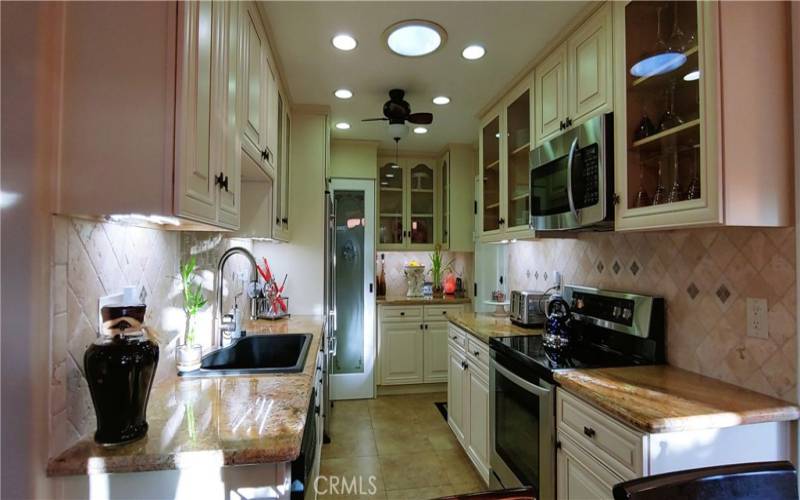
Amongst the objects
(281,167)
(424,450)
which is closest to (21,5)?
(281,167)

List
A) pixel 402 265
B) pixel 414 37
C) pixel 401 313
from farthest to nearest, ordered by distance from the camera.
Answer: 1. pixel 402 265
2. pixel 401 313
3. pixel 414 37

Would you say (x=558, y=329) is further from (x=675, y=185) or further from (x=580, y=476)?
(x=675, y=185)

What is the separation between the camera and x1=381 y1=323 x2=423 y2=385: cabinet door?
3.90 meters

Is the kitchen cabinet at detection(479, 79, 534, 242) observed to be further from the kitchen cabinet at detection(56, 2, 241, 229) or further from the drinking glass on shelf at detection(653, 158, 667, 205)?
A: the kitchen cabinet at detection(56, 2, 241, 229)

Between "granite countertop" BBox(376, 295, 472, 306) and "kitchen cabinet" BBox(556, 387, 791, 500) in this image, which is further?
"granite countertop" BBox(376, 295, 472, 306)

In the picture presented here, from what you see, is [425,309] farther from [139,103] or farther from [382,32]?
[139,103]

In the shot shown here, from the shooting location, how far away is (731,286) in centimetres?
147

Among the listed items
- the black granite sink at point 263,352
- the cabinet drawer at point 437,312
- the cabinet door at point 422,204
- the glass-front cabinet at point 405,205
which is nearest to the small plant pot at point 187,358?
the black granite sink at point 263,352

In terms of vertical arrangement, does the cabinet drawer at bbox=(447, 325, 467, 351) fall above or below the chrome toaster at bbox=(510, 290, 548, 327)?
below

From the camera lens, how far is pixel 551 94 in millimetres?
2174

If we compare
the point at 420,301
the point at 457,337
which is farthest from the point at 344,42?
the point at 420,301

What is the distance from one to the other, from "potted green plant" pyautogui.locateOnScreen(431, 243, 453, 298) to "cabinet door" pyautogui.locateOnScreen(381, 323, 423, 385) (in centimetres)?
59

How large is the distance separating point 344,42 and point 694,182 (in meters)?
1.76

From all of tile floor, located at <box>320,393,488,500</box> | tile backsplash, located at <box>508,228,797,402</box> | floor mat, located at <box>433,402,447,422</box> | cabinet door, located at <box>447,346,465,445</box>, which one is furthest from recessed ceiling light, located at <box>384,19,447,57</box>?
floor mat, located at <box>433,402,447,422</box>
